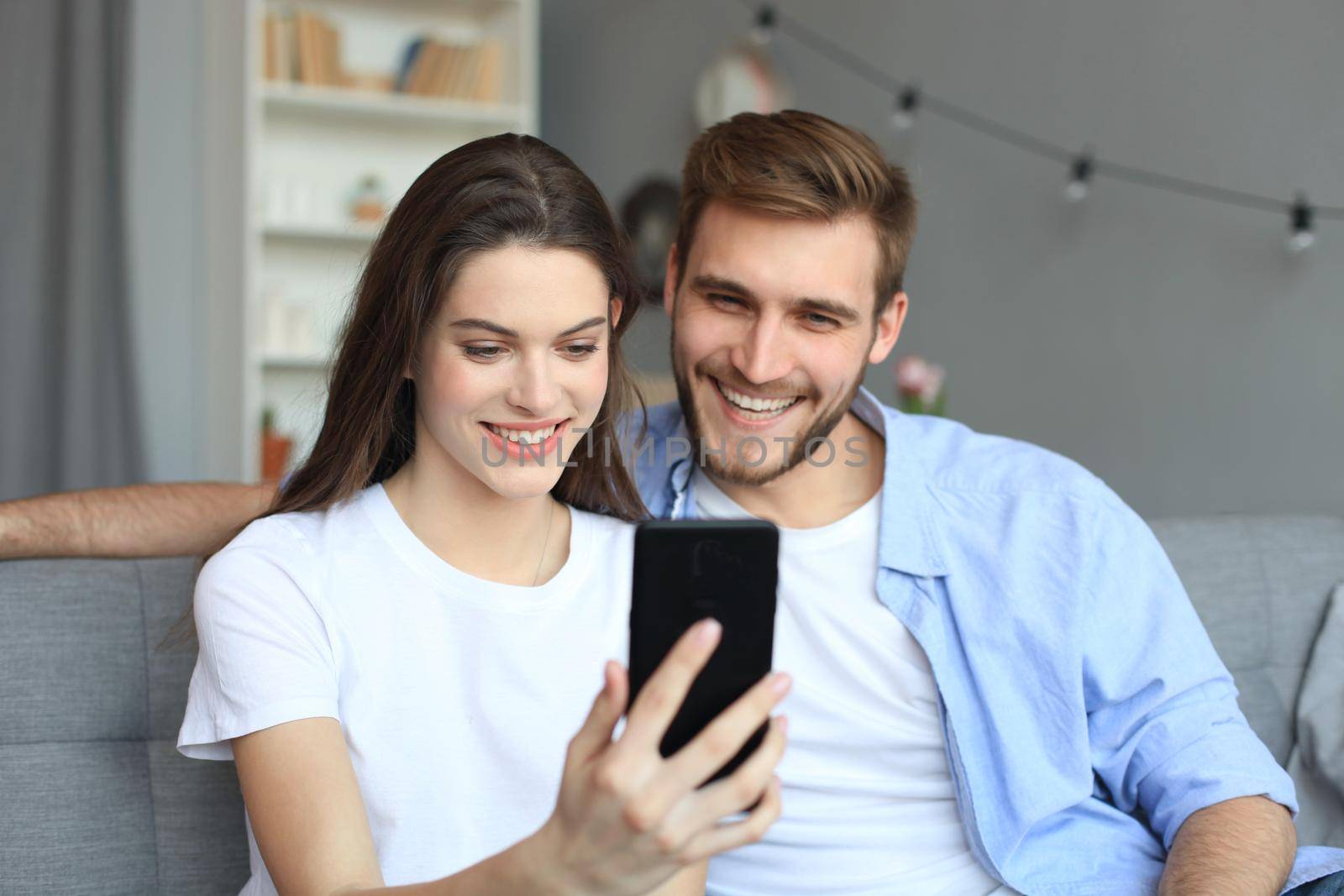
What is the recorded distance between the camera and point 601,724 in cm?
75

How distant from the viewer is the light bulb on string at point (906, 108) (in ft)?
10.7

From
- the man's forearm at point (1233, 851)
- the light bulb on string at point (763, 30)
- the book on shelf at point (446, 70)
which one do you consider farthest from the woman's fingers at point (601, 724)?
the book on shelf at point (446, 70)

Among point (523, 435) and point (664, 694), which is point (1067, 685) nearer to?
point (523, 435)

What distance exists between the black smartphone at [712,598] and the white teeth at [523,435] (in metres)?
0.46

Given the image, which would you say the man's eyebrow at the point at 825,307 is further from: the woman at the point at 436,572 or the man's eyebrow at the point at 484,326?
the man's eyebrow at the point at 484,326

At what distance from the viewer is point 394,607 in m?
1.27

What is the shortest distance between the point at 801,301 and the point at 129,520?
873 millimetres

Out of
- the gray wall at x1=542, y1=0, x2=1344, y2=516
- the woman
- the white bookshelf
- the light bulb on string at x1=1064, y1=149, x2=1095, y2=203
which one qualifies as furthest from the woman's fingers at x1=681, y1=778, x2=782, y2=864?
the white bookshelf

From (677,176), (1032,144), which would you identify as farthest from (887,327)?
(677,176)

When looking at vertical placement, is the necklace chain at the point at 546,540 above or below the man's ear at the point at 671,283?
below

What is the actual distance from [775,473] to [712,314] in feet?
0.71

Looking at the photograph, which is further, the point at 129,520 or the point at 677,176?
the point at 677,176

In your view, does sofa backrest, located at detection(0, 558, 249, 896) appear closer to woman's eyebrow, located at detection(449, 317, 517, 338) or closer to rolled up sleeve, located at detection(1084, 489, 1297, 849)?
woman's eyebrow, located at detection(449, 317, 517, 338)

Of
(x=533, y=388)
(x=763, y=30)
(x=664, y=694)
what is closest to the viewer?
(x=664, y=694)
